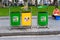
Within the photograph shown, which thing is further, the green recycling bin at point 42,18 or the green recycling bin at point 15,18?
the green recycling bin at point 42,18

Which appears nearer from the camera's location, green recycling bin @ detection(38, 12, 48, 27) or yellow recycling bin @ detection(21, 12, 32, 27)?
yellow recycling bin @ detection(21, 12, 32, 27)

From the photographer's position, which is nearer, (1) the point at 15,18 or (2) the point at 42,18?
(1) the point at 15,18

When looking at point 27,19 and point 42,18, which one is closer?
point 27,19

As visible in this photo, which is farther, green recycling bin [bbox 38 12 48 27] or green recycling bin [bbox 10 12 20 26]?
green recycling bin [bbox 38 12 48 27]

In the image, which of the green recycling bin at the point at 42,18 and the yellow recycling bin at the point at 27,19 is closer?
the yellow recycling bin at the point at 27,19

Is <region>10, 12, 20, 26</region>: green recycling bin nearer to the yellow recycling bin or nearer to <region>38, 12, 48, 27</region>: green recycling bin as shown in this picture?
the yellow recycling bin

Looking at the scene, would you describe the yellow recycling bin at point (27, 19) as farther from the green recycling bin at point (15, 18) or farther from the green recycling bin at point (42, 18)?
the green recycling bin at point (42, 18)

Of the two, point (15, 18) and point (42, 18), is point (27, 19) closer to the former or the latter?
point (15, 18)

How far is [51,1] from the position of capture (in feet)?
160

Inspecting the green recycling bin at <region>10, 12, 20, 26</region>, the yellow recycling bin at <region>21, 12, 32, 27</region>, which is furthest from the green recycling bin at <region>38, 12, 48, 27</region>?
the green recycling bin at <region>10, 12, 20, 26</region>

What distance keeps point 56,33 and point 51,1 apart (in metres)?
36.1

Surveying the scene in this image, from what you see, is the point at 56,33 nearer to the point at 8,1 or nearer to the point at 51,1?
the point at 8,1

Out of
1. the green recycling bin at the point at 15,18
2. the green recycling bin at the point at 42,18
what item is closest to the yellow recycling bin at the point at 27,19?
the green recycling bin at the point at 15,18

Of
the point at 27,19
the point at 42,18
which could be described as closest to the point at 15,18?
the point at 27,19
